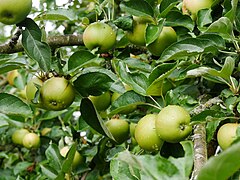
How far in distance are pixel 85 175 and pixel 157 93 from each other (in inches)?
24.4

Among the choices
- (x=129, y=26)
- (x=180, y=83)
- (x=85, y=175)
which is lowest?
(x=85, y=175)

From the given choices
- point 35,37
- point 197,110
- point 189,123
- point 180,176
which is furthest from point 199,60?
point 180,176

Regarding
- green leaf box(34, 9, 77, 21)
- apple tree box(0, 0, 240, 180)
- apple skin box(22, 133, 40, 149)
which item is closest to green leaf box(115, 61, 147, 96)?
apple tree box(0, 0, 240, 180)

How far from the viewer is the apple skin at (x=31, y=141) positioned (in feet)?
7.27

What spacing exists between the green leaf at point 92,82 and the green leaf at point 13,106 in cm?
15

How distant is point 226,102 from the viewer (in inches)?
48.9

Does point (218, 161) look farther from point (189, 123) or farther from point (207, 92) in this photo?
point (207, 92)

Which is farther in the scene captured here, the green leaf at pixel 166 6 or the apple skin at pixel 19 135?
the apple skin at pixel 19 135

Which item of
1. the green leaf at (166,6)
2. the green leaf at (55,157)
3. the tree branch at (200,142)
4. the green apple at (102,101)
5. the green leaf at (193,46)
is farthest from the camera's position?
the green leaf at (55,157)

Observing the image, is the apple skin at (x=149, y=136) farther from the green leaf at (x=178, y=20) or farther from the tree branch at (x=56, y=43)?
the tree branch at (x=56, y=43)

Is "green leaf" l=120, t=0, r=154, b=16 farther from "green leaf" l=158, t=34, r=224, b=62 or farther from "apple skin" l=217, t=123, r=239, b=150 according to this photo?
"apple skin" l=217, t=123, r=239, b=150

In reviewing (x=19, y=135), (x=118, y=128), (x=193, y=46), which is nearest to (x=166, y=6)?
(x=193, y=46)

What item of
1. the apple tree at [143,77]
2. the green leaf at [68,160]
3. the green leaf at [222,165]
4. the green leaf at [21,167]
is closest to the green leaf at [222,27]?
the apple tree at [143,77]

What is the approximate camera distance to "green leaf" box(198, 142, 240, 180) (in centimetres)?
61
